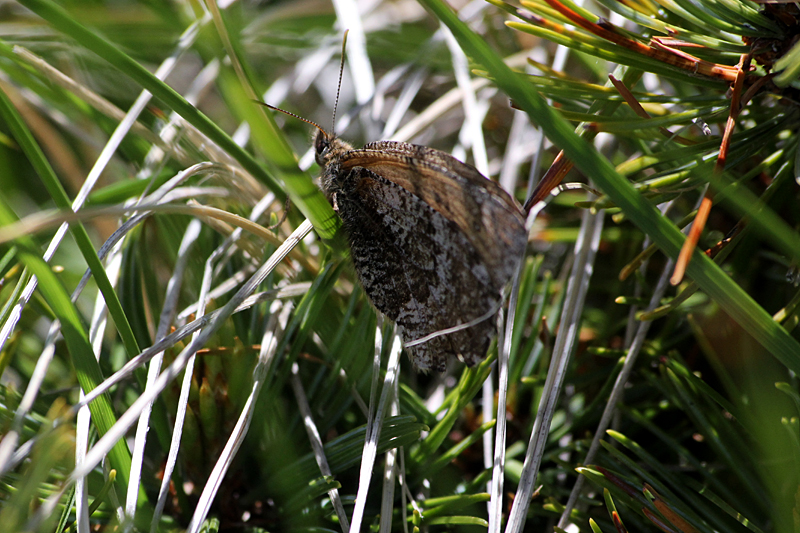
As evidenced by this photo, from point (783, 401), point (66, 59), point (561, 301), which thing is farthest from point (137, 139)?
point (783, 401)

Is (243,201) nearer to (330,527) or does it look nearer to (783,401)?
(330,527)

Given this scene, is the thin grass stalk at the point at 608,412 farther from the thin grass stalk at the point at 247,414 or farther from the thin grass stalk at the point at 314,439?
the thin grass stalk at the point at 247,414

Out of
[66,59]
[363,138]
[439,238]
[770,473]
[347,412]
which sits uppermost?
[66,59]

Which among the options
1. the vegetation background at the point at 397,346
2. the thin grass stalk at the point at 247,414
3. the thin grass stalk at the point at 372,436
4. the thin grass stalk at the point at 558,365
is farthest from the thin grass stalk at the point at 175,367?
the thin grass stalk at the point at 558,365

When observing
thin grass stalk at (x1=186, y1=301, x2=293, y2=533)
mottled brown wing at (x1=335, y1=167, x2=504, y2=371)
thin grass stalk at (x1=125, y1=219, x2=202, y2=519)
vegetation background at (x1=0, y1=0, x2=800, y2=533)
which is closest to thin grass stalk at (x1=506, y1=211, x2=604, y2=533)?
vegetation background at (x1=0, y1=0, x2=800, y2=533)

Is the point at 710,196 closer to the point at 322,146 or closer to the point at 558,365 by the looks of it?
the point at 558,365

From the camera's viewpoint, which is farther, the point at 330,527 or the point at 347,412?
the point at 347,412

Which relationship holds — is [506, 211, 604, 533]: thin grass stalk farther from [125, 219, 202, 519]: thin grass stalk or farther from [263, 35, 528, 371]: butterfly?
[125, 219, 202, 519]: thin grass stalk

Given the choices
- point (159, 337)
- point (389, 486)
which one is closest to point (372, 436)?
point (389, 486)
